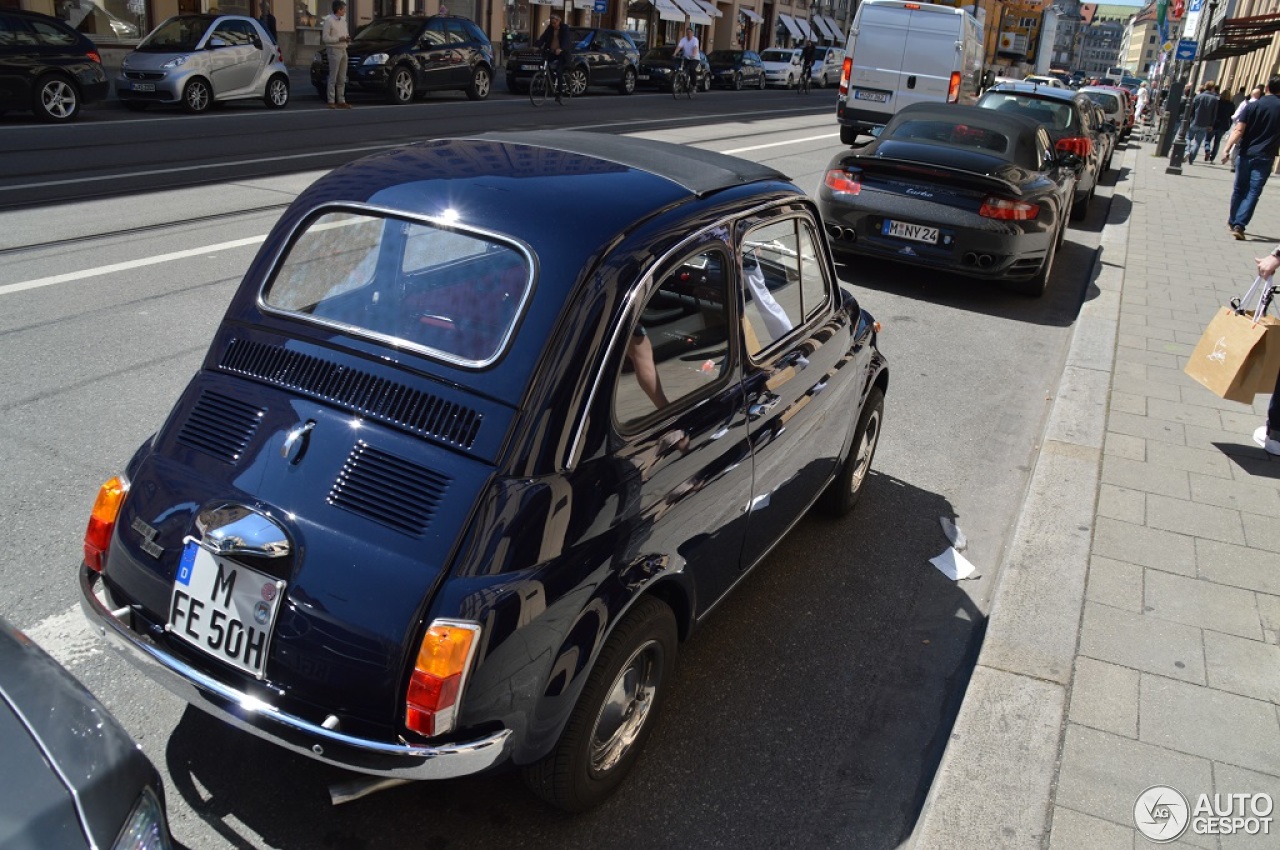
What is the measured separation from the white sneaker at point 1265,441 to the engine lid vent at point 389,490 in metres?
5.45

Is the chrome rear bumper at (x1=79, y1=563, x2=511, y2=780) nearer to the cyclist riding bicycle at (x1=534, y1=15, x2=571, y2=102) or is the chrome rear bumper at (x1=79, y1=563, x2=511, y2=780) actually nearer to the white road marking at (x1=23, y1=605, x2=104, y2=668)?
the white road marking at (x1=23, y1=605, x2=104, y2=668)

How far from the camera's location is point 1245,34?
27.5 metres

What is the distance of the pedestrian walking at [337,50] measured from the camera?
20.3m

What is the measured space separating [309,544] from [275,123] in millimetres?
16808

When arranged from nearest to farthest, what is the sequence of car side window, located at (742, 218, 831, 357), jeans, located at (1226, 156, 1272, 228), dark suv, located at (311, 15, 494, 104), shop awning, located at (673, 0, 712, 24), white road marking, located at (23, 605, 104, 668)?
white road marking, located at (23, 605, 104, 668) → car side window, located at (742, 218, 831, 357) → jeans, located at (1226, 156, 1272, 228) → dark suv, located at (311, 15, 494, 104) → shop awning, located at (673, 0, 712, 24)

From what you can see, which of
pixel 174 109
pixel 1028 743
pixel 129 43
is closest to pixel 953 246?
pixel 1028 743

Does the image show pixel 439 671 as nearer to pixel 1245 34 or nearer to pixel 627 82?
pixel 627 82

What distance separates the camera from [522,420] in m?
2.72

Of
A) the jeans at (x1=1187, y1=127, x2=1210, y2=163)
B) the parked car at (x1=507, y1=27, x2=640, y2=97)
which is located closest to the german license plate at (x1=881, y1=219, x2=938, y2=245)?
the parked car at (x1=507, y1=27, x2=640, y2=97)

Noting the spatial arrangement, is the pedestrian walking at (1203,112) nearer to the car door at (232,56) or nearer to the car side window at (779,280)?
the car door at (232,56)

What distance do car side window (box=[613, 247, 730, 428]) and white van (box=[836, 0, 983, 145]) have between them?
59.3ft

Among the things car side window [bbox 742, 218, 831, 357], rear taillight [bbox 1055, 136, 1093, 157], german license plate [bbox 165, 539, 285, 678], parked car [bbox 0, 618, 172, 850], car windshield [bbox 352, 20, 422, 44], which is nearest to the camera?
parked car [bbox 0, 618, 172, 850]

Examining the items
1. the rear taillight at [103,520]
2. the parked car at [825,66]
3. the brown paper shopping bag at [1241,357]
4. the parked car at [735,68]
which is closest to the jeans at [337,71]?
the brown paper shopping bag at [1241,357]

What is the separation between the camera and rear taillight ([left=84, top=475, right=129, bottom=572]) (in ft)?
9.86
